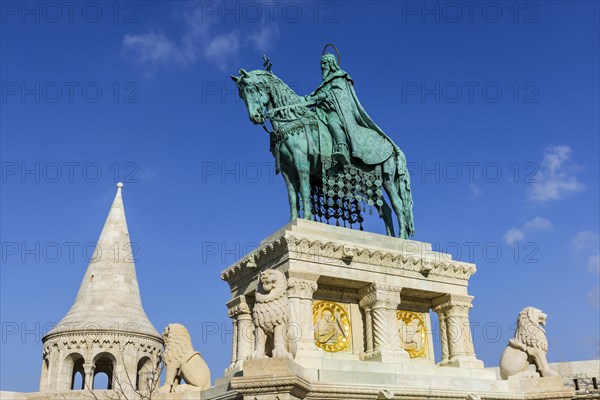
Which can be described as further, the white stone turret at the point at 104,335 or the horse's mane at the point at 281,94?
the white stone turret at the point at 104,335

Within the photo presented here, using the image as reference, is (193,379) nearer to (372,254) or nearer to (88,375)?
(372,254)

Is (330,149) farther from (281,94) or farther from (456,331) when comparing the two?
(456,331)

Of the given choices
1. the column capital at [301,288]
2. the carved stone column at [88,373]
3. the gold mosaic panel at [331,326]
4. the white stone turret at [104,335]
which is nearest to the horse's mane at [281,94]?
the column capital at [301,288]

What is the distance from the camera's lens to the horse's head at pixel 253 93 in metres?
16.1

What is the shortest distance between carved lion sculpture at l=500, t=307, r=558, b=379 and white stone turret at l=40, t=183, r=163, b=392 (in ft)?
71.3

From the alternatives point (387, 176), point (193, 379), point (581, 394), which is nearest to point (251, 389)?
point (193, 379)

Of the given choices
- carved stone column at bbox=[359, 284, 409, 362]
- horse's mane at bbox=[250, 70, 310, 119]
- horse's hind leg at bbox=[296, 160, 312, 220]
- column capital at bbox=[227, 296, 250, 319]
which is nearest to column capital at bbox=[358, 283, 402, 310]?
carved stone column at bbox=[359, 284, 409, 362]

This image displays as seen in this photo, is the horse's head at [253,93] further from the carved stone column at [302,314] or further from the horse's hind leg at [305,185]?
the carved stone column at [302,314]

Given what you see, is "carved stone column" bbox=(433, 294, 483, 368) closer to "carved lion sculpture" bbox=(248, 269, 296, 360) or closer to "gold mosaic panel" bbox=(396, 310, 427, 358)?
"gold mosaic panel" bbox=(396, 310, 427, 358)

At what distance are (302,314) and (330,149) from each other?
4819 mm

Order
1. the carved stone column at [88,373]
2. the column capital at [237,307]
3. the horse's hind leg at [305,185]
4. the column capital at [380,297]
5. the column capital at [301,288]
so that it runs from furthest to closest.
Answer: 1. the carved stone column at [88,373]
2. the column capital at [237,307]
3. the horse's hind leg at [305,185]
4. the column capital at [380,297]
5. the column capital at [301,288]

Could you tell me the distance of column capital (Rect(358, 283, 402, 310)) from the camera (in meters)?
15.0

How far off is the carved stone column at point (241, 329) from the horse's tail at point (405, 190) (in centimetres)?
491

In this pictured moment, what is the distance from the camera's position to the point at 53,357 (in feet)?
112
